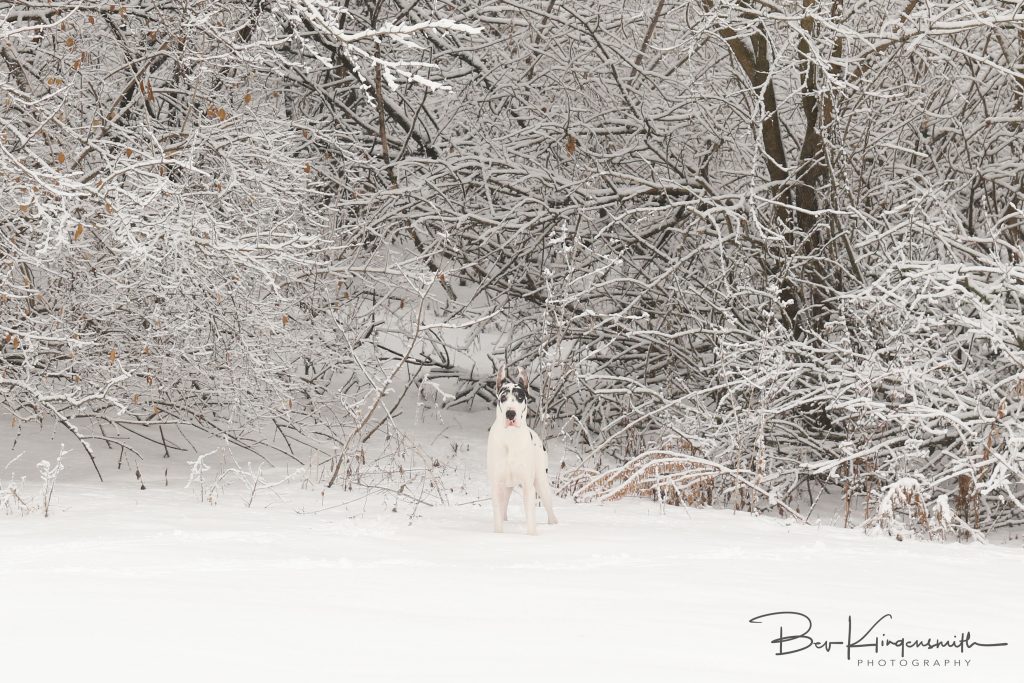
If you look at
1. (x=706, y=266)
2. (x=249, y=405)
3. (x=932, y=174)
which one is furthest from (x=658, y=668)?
(x=932, y=174)

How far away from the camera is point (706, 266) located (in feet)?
32.8

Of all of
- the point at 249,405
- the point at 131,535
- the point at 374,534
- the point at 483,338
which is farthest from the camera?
the point at 483,338

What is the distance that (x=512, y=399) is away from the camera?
556cm

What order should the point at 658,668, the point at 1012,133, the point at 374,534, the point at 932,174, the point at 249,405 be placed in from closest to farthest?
the point at 658,668 < the point at 374,534 < the point at 249,405 < the point at 1012,133 < the point at 932,174

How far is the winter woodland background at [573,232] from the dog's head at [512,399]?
1.33 m

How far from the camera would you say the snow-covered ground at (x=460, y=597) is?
3.04 metres

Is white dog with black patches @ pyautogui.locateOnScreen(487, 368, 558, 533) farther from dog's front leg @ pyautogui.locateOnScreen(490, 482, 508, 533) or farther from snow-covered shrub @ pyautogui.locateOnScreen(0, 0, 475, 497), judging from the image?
snow-covered shrub @ pyautogui.locateOnScreen(0, 0, 475, 497)

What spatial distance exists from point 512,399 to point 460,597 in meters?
1.77

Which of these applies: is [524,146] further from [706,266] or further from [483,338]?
[483,338]

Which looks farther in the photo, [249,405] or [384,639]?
[249,405]

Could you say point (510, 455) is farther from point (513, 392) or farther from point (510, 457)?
point (513, 392)

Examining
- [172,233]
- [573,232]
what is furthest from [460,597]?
[573,232]

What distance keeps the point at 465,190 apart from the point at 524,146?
604 millimetres

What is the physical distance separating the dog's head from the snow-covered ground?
1.64 feet
